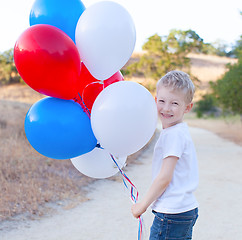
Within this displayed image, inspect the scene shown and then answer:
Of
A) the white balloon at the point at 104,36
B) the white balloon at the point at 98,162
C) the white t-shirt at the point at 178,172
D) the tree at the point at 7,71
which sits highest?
the white balloon at the point at 104,36

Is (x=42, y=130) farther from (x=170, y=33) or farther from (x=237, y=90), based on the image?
(x=170, y=33)

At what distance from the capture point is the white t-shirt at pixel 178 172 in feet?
5.64

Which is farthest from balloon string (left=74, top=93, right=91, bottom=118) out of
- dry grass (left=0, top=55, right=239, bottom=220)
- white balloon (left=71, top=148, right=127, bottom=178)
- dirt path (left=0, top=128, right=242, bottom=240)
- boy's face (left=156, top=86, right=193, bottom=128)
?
dry grass (left=0, top=55, right=239, bottom=220)

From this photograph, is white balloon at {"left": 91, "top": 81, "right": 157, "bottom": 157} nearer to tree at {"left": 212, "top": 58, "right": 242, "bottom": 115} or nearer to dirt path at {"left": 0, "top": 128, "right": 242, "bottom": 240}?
dirt path at {"left": 0, "top": 128, "right": 242, "bottom": 240}

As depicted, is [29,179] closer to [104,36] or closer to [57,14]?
[57,14]

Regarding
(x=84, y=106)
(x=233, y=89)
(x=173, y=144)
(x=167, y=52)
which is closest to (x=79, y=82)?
(x=84, y=106)

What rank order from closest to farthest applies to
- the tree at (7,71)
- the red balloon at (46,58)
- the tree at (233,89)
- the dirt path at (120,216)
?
the red balloon at (46,58), the dirt path at (120,216), the tree at (233,89), the tree at (7,71)

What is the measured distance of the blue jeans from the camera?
5.77ft

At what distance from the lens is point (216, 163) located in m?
7.73

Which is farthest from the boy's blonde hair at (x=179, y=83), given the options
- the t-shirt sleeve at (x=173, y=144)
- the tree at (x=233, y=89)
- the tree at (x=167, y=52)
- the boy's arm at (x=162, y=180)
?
the tree at (x=167, y=52)

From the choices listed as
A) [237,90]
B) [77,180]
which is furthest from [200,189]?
[237,90]

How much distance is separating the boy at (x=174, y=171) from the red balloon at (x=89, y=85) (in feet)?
1.83

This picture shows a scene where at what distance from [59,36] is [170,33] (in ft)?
Answer: 84.9

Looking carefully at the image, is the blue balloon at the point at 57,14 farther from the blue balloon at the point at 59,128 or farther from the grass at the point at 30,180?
the grass at the point at 30,180
